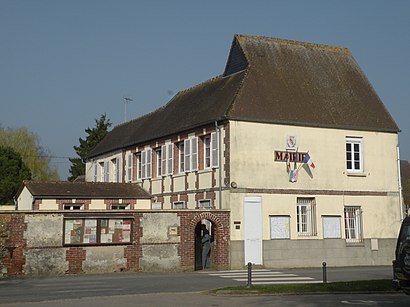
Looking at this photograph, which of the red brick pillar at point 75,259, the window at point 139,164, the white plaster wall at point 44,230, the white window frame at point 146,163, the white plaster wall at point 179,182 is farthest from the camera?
the window at point 139,164

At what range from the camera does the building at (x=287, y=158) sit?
90.9ft

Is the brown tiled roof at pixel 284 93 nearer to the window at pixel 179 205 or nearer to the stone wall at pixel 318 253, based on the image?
the window at pixel 179 205

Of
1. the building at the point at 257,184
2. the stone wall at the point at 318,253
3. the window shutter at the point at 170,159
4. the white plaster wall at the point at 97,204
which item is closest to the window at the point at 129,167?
the building at the point at 257,184

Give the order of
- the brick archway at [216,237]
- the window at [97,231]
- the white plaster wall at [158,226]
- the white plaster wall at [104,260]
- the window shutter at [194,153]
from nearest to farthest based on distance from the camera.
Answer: the window at [97,231], the white plaster wall at [104,260], the white plaster wall at [158,226], the brick archway at [216,237], the window shutter at [194,153]

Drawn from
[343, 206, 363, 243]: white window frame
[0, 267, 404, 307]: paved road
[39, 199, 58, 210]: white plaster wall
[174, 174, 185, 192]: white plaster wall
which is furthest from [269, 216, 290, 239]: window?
[39, 199, 58, 210]: white plaster wall

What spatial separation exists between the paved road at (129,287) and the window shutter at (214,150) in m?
5.87

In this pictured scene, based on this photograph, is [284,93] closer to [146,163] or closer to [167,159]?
[167,159]

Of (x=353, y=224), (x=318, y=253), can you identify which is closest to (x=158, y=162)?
(x=318, y=253)

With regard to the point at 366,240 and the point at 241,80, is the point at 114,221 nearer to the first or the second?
the point at 241,80

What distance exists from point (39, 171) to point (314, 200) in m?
35.1

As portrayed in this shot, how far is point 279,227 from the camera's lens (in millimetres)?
28109

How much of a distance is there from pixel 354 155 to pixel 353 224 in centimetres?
350

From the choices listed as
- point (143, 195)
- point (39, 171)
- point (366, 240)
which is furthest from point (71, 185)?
point (39, 171)

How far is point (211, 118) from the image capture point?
94.2 feet
